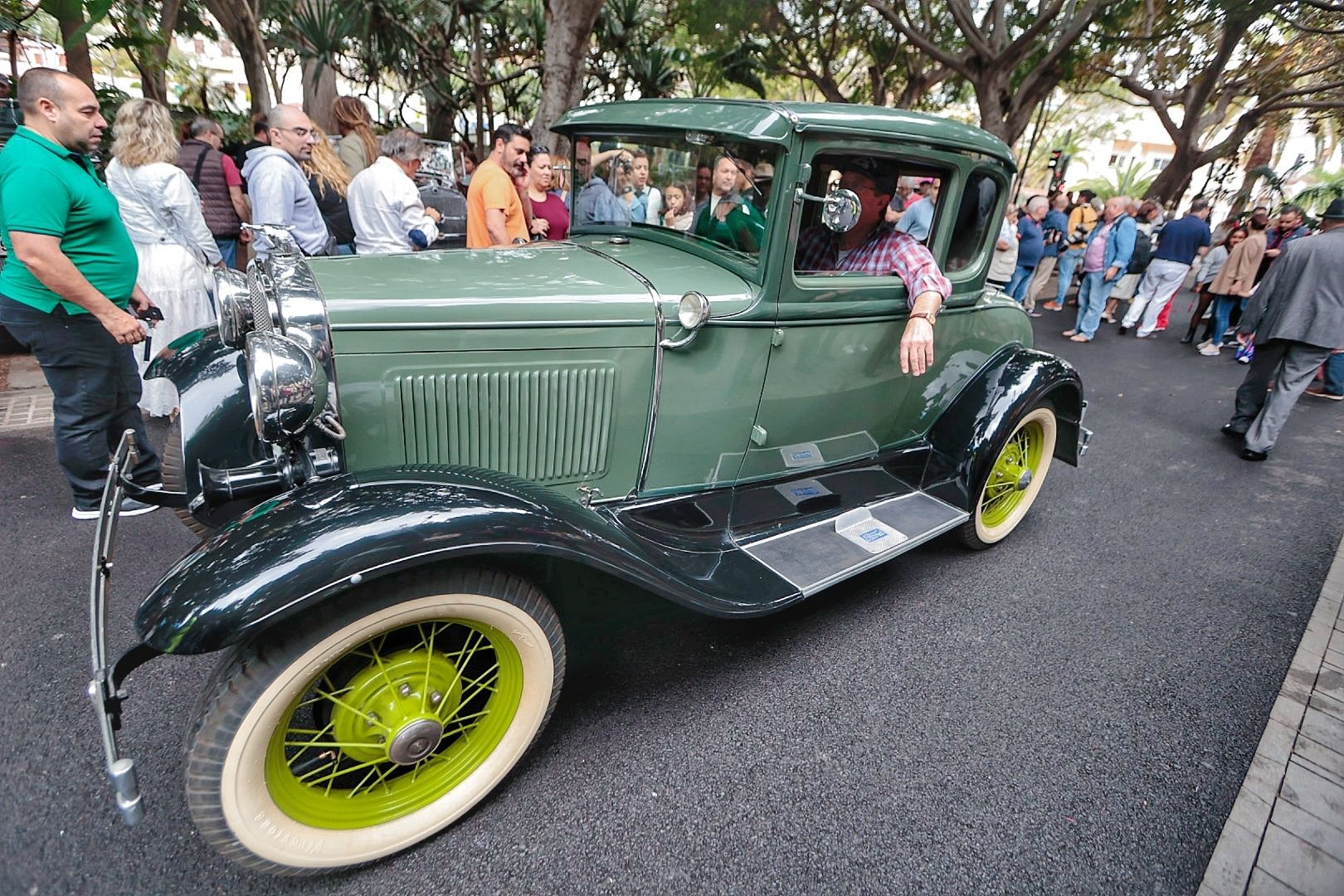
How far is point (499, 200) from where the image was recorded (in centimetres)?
406

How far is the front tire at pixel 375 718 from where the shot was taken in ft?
4.83

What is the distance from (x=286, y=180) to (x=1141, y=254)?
416 inches

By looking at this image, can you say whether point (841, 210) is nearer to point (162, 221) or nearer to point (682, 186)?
point (682, 186)

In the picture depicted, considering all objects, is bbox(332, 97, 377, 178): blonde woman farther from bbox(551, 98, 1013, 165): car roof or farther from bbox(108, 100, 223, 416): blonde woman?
bbox(551, 98, 1013, 165): car roof

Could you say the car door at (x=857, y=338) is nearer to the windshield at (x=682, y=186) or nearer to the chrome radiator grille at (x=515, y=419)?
the windshield at (x=682, y=186)

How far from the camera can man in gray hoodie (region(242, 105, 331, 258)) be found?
378 cm

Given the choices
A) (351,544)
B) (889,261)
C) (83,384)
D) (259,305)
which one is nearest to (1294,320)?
(889,261)

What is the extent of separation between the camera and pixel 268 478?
6.10 ft

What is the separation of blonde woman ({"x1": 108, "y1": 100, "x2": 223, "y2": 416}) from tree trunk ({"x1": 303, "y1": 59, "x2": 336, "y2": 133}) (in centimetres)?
936

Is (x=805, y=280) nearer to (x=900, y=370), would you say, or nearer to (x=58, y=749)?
(x=900, y=370)

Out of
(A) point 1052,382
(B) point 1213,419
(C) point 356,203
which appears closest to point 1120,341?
(B) point 1213,419

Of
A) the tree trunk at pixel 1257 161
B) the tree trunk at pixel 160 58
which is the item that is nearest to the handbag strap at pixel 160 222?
the tree trunk at pixel 160 58

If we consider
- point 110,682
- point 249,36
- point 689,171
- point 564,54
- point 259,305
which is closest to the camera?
point 110,682

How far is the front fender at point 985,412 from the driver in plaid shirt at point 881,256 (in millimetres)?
708
